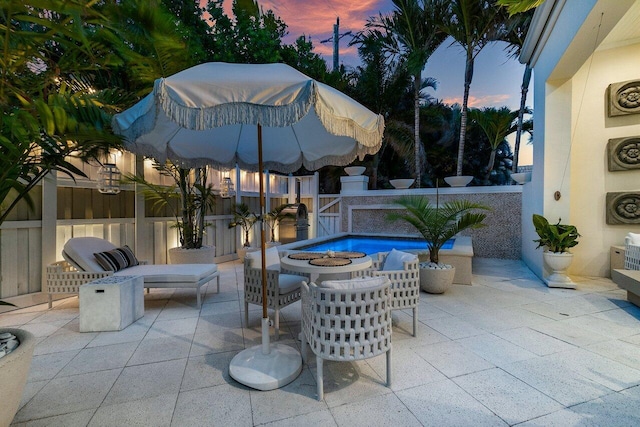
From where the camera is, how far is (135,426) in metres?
2.03

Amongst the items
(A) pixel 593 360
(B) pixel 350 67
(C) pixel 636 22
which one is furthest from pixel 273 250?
(B) pixel 350 67

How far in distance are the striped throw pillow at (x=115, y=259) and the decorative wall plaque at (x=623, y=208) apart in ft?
28.8

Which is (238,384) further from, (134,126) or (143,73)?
(143,73)

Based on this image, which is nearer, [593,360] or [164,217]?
[593,360]

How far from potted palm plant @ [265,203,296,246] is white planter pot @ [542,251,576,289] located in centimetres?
635

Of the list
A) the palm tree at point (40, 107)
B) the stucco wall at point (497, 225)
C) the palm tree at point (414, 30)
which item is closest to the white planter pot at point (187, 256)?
Answer: the palm tree at point (40, 107)

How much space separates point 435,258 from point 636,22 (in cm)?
535

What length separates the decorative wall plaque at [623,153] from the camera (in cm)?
593

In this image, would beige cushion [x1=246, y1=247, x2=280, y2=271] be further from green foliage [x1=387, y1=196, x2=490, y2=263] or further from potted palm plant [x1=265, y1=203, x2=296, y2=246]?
potted palm plant [x1=265, y1=203, x2=296, y2=246]

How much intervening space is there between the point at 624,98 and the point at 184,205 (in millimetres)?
8885

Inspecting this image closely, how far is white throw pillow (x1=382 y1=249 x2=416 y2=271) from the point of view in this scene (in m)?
3.68

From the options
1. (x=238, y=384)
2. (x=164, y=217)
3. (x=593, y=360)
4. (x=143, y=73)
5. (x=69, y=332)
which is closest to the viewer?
(x=238, y=384)

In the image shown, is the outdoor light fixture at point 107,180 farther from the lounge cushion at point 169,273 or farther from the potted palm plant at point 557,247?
the potted palm plant at point 557,247

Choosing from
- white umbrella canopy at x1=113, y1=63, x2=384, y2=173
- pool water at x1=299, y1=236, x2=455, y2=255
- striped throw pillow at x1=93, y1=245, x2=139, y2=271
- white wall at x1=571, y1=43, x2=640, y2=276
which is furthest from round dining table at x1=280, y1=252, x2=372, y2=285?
white wall at x1=571, y1=43, x2=640, y2=276
